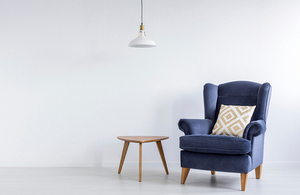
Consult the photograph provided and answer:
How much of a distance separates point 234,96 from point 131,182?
149 centimetres

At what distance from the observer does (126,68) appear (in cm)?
393

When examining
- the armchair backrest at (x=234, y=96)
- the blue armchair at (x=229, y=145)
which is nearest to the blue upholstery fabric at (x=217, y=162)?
the blue armchair at (x=229, y=145)

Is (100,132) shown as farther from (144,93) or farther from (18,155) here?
(18,155)

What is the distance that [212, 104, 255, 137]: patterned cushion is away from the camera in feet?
10.3

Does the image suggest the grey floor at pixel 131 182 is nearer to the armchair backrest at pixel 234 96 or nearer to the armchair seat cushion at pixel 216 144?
the armchair seat cushion at pixel 216 144

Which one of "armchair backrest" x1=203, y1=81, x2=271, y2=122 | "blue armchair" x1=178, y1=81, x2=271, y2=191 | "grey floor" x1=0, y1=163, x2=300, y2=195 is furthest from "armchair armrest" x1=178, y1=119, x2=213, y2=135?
"grey floor" x1=0, y1=163, x2=300, y2=195

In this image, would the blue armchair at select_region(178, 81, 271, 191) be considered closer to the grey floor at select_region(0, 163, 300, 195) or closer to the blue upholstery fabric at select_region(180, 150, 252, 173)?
the blue upholstery fabric at select_region(180, 150, 252, 173)

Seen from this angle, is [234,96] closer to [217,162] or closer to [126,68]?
[217,162]

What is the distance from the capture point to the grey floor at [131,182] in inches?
107

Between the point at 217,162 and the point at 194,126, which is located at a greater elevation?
the point at 194,126

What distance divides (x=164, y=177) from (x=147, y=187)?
47 centimetres

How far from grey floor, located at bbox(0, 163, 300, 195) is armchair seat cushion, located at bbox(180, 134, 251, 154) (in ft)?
1.17

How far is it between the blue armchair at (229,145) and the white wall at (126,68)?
63 centimetres

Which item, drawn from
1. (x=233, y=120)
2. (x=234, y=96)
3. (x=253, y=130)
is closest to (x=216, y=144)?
(x=253, y=130)
